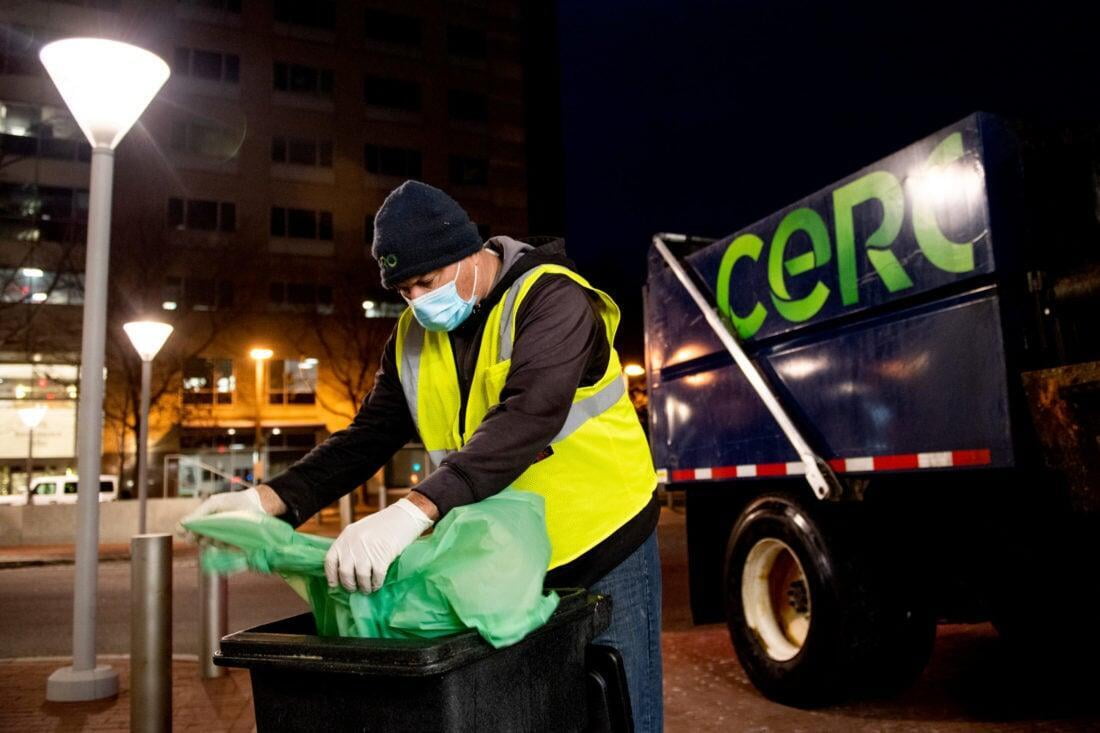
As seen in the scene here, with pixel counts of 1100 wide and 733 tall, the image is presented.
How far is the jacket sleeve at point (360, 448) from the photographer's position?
7.94 feet

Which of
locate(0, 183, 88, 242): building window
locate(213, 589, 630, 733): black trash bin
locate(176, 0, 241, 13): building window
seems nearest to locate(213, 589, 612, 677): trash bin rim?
locate(213, 589, 630, 733): black trash bin

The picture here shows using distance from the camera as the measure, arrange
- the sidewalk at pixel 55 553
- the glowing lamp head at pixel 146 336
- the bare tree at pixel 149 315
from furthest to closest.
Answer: the bare tree at pixel 149 315, the sidewalk at pixel 55 553, the glowing lamp head at pixel 146 336

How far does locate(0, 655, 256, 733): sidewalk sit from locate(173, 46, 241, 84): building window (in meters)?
33.7

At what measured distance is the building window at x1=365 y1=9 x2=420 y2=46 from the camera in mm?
39750

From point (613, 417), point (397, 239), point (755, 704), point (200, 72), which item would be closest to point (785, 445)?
point (755, 704)

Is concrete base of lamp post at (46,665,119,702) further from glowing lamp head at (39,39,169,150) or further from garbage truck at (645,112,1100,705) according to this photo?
garbage truck at (645,112,1100,705)

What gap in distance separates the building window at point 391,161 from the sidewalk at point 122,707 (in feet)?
110

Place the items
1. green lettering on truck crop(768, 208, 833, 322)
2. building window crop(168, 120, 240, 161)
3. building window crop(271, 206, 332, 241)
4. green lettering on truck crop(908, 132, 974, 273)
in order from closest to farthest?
green lettering on truck crop(908, 132, 974, 273)
green lettering on truck crop(768, 208, 833, 322)
building window crop(168, 120, 240, 161)
building window crop(271, 206, 332, 241)

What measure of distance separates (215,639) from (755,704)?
3.81m

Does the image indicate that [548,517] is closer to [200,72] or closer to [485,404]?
[485,404]

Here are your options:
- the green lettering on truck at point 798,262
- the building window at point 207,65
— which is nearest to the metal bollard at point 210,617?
the green lettering on truck at point 798,262

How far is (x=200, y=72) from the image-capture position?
36344 mm

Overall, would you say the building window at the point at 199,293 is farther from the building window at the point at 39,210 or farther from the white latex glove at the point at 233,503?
the white latex glove at the point at 233,503

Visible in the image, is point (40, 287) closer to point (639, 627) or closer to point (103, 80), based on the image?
point (103, 80)
